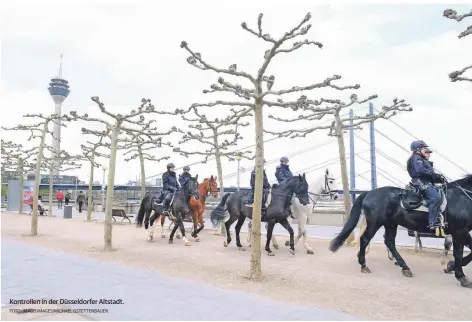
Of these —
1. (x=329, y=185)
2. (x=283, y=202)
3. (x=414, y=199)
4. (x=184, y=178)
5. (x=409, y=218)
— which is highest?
(x=184, y=178)

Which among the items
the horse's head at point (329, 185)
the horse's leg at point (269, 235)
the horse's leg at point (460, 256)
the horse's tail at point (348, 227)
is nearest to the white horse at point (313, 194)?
the horse's head at point (329, 185)

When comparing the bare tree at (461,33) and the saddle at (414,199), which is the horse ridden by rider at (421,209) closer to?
the saddle at (414,199)

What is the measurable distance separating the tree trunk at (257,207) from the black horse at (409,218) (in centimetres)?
176

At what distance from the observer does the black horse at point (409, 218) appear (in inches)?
279

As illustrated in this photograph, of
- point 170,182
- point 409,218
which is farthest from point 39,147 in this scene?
point 409,218

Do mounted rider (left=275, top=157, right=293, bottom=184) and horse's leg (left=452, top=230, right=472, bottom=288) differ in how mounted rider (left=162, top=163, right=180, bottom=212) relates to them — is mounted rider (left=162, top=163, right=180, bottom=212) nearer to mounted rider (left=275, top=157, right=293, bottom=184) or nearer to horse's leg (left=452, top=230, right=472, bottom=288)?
mounted rider (left=275, top=157, right=293, bottom=184)

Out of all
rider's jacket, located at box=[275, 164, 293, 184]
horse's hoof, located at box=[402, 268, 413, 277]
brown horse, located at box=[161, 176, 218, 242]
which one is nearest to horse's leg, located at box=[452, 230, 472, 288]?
horse's hoof, located at box=[402, 268, 413, 277]

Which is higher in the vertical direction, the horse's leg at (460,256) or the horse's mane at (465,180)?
the horse's mane at (465,180)

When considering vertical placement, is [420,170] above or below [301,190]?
above

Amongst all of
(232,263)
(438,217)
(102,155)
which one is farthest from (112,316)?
(102,155)

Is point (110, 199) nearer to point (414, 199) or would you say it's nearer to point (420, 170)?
point (414, 199)

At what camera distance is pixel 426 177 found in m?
7.46

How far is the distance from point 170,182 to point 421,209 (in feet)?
25.7

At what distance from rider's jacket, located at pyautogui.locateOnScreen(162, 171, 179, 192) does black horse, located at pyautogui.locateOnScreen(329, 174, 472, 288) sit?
6.26 meters
